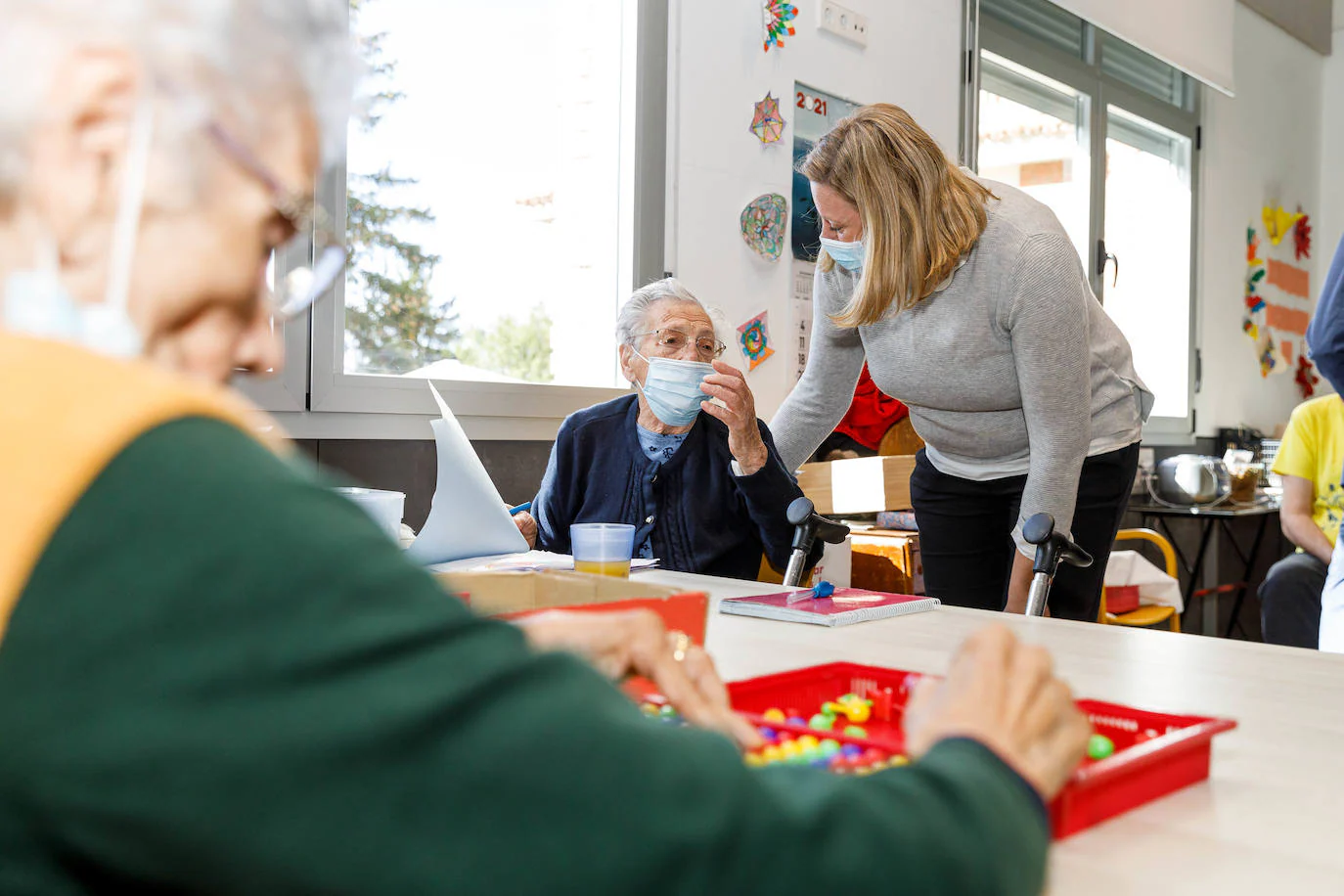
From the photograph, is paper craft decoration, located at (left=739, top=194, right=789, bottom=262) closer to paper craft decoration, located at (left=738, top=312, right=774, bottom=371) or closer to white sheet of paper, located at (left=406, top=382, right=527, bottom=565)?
paper craft decoration, located at (left=738, top=312, right=774, bottom=371)

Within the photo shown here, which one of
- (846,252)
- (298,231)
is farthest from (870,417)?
(298,231)

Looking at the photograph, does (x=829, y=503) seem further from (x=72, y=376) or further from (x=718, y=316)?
(x=72, y=376)

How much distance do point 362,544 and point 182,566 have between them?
0.05m

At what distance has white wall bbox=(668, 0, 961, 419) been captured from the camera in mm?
3148

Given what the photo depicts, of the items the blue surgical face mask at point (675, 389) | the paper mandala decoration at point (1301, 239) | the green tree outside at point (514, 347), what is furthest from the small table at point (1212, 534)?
the blue surgical face mask at point (675, 389)

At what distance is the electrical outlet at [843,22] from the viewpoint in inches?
137

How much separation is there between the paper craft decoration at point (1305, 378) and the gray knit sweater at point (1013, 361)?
4.77 meters

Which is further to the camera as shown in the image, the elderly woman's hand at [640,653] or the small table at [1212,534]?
the small table at [1212,534]

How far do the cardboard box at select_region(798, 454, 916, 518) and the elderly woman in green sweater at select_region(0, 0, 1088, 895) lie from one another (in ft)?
9.04

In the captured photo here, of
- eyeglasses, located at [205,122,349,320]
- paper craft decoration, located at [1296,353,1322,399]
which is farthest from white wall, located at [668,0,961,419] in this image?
paper craft decoration, located at [1296,353,1322,399]

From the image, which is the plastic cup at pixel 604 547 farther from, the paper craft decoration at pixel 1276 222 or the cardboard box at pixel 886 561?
the paper craft decoration at pixel 1276 222

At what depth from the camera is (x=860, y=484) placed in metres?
3.17

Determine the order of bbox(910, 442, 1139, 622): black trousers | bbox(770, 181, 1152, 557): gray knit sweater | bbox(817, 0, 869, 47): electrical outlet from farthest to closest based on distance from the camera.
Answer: bbox(817, 0, 869, 47): electrical outlet → bbox(910, 442, 1139, 622): black trousers → bbox(770, 181, 1152, 557): gray knit sweater

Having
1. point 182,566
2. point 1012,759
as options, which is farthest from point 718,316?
point 182,566
